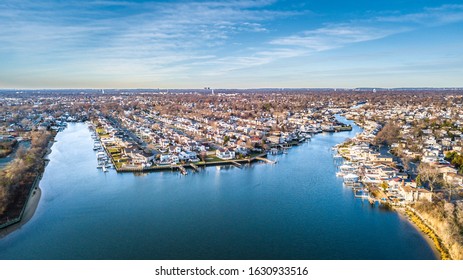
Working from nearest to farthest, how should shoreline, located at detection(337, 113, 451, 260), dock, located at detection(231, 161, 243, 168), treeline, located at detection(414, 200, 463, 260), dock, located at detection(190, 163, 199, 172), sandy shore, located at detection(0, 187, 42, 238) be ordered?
treeline, located at detection(414, 200, 463, 260), shoreline, located at detection(337, 113, 451, 260), sandy shore, located at detection(0, 187, 42, 238), dock, located at detection(190, 163, 199, 172), dock, located at detection(231, 161, 243, 168)

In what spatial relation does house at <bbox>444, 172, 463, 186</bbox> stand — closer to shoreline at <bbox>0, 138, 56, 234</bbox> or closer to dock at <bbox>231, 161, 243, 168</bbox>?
dock at <bbox>231, 161, 243, 168</bbox>

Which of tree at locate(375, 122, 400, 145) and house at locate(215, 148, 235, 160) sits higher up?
tree at locate(375, 122, 400, 145)

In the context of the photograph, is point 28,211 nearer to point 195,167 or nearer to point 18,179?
point 18,179

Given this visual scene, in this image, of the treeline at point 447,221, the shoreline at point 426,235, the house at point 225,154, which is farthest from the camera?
the house at point 225,154

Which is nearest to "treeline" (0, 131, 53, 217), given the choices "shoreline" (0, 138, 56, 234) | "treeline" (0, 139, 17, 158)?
"shoreline" (0, 138, 56, 234)

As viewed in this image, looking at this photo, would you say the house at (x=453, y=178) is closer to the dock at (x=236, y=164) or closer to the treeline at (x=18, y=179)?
the dock at (x=236, y=164)

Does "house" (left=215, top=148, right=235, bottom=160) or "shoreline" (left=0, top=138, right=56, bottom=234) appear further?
"house" (left=215, top=148, right=235, bottom=160)

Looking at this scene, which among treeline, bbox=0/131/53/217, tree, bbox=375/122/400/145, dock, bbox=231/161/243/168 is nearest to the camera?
treeline, bbox=0/131/53/217

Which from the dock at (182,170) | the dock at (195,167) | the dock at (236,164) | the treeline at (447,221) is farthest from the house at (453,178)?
the dock at (182,170)

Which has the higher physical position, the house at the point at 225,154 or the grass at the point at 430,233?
the house at the point at 225,154
